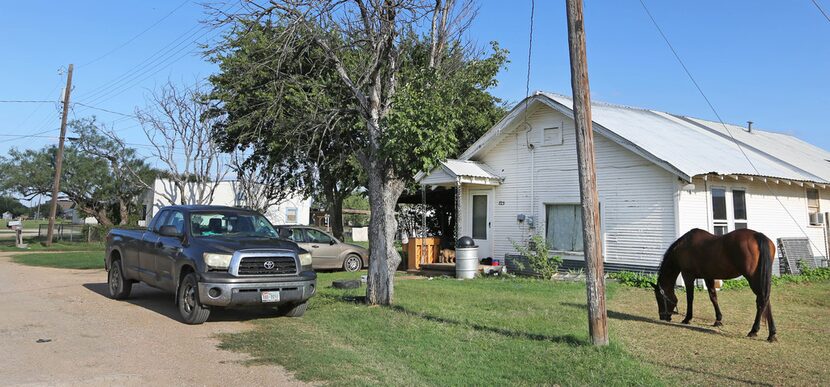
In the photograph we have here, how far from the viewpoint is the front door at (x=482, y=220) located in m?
17.8

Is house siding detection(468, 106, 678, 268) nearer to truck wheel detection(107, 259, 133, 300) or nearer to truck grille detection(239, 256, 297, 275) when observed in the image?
truck grille detection(239, 256, 297, 275)

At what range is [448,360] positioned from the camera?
6809mm

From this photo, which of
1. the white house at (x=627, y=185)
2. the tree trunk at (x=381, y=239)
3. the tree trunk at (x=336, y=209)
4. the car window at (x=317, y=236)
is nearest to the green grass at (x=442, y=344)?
the tree trunk at (x=381, y=239)

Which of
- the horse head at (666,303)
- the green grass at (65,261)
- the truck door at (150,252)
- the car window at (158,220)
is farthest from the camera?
the green grass at (65,261)

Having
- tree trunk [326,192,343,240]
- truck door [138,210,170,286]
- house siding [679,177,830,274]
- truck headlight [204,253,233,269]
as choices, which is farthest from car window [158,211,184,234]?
tree trunk [326,192,343,240]

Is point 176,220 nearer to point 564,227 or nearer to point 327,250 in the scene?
point 327,250

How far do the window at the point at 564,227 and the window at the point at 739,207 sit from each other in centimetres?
397

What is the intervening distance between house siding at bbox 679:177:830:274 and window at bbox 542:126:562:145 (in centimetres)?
375

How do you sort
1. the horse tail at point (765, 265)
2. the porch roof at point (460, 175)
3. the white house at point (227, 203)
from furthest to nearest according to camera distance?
the white house at point (227, 203) → the porch roof at point (460, 175) → the horse tail at point (765, 265)

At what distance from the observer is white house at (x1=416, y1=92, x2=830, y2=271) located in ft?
46.7

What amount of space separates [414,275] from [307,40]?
8835mm

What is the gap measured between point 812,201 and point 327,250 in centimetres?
1538

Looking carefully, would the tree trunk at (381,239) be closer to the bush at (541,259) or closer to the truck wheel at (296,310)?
the truck wheel at (296,310)

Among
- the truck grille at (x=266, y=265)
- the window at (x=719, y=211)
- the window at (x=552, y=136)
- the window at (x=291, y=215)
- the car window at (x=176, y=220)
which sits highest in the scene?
the window at (x=552, y=136)
